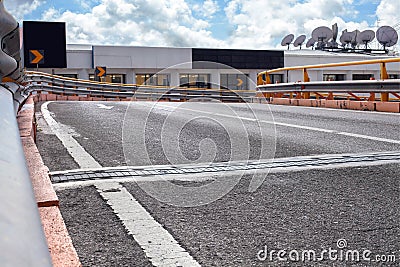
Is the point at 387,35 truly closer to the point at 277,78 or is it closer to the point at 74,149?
the point at 277,78

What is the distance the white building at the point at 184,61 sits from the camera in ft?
144

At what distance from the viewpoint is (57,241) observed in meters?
1.94

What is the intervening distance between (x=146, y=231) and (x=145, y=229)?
0.04 meters

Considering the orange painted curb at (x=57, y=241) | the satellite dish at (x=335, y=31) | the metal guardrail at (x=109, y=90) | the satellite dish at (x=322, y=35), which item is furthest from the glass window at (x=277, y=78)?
the orange painted curb at (x=57, y=241)

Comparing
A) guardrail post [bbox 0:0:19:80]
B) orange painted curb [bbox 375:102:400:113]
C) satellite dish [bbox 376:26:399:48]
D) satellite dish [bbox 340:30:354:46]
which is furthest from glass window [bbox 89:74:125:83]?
guardrail post [bbox 0:0:19:80]

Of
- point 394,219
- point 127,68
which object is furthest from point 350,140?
point 127,68

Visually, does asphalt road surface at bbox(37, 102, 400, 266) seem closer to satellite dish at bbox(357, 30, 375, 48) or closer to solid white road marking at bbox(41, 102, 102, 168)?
solid white road marking at bbox(41, 102, 102, 168)

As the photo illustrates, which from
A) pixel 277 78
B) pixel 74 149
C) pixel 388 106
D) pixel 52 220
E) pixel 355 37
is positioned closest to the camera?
pixel 52 220

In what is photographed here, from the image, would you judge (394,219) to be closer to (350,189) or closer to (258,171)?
(350,189)

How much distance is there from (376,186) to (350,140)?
263 centimetres

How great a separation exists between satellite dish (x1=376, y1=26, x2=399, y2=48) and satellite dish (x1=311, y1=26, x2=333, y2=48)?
21.1 ft

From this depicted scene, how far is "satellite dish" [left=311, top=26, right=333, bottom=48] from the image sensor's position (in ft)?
202

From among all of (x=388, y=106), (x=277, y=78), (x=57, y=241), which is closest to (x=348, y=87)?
(x=388, y=106)

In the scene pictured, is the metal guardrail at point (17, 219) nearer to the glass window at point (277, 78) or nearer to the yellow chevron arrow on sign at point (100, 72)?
the yellow chevron arrow on sign at point (100, 72)
